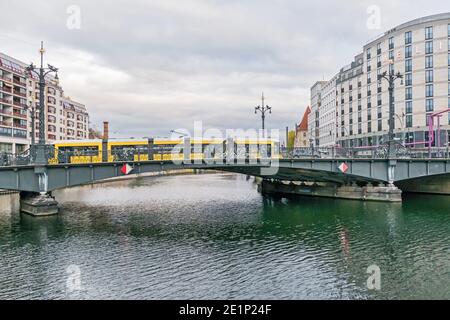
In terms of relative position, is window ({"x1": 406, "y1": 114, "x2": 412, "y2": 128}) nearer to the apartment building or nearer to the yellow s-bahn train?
the apartment building

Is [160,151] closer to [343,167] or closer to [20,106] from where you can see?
[343,167]

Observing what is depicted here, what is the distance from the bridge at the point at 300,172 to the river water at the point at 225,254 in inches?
121

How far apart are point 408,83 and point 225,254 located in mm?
75570

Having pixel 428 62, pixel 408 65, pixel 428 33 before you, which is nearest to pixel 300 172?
pixel 428 62

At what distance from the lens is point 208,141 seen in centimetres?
3928

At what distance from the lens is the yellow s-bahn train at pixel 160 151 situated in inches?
1264

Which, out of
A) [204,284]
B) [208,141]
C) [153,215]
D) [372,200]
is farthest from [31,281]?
[372,200]

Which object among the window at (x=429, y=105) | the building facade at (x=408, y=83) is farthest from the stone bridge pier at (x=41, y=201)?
the window at (x=429, y=105)

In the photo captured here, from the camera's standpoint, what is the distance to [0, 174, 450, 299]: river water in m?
14.7

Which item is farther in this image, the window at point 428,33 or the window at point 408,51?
the window at point 408,51

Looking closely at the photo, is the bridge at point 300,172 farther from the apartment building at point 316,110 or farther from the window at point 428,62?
the apartment building at point 316,110

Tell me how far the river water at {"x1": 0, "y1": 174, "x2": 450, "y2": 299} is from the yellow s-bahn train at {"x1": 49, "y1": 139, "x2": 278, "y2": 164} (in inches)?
214

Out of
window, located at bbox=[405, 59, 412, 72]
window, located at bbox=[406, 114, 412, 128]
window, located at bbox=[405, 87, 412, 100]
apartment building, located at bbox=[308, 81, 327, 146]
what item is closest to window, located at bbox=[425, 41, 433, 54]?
window, located at bbox=[405, 59, 412, 72]

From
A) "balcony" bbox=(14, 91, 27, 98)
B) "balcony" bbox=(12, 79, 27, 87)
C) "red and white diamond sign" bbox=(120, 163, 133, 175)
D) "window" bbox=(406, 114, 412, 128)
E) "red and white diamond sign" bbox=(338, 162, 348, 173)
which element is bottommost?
"red and white diamond sign" bbox=(338, 162, 348, 173)
